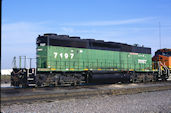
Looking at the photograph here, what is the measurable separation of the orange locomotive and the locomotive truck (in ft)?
6.76

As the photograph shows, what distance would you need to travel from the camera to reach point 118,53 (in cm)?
1812

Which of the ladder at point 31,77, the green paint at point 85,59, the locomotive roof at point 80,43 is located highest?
the locomotive roof at point 80,43

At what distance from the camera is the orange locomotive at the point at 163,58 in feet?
69.6

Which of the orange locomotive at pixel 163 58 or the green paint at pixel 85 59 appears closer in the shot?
the green paint at pixel 85 59

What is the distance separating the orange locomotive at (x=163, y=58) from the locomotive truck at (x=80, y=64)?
6.76 ft

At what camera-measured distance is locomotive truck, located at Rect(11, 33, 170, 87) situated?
43.5 feet

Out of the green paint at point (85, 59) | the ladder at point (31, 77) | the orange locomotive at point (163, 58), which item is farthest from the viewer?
the orange locomotive at point (163, 58)

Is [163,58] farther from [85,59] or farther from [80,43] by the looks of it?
[80,43]

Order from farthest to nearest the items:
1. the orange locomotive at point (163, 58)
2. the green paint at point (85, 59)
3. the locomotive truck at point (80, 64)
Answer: the orange locomotive at point (163, 58), the green paint at point (85, 59), the locomotive truck at point (80, 64)

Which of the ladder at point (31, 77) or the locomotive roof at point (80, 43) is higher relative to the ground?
the locomotive roof at point (80, 43)

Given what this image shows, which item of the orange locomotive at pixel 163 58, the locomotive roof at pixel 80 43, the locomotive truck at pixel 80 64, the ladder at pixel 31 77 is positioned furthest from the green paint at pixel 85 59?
the orange locomotive at pixel 163 58

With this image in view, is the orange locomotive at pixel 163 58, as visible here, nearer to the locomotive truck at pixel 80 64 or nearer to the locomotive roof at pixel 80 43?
the locomotive truck at pixel 80 64

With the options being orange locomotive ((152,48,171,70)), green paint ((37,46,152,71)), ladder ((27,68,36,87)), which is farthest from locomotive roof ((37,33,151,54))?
orange locomotive ((152,48,171,70))


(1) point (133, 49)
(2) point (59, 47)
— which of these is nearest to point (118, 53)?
(1) point (133, 49)
